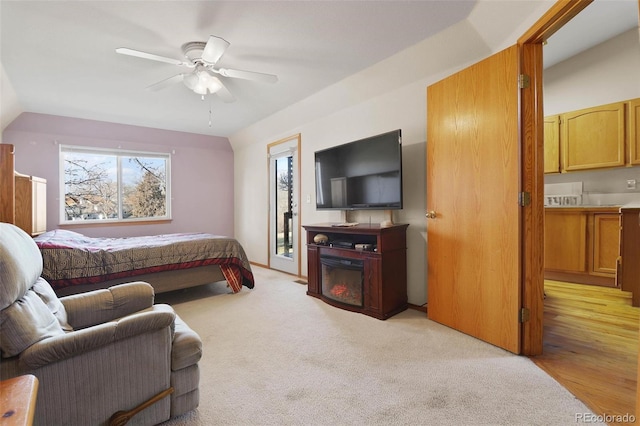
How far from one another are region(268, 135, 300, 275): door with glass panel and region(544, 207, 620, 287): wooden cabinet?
3559 mm

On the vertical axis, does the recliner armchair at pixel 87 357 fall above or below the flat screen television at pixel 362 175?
below

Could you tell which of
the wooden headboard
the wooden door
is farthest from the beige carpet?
the wooden headboard

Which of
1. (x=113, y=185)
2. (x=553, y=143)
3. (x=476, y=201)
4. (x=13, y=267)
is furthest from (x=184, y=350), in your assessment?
(x=553, y=143)

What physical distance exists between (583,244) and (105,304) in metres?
5.05

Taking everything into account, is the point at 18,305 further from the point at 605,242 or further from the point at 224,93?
the point at 605,242

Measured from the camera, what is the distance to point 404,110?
3.06 m

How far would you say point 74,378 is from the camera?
1.17m

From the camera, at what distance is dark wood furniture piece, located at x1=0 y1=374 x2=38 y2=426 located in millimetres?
590

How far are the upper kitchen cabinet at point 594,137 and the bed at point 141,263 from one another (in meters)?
4.59

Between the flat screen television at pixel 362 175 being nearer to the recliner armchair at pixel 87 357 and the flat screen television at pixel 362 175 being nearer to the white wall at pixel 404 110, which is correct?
the white wall at pixel 404 110

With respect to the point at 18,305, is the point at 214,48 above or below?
above

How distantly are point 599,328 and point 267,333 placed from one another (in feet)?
9.23

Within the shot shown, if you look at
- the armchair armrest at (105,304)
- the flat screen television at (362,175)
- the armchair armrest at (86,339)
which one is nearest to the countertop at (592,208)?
the flat screen television at (362,175)

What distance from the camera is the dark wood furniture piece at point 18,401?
59 centimetres
